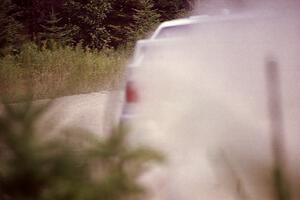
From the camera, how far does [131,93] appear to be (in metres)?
4.67

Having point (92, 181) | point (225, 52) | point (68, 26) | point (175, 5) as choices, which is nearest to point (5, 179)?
point (92, 181)

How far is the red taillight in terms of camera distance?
4.61 meters

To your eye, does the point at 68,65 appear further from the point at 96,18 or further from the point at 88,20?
the point at 96,18

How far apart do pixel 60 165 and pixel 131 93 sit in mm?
2464

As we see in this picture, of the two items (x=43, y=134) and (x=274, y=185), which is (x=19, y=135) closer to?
(x=43, y=134)

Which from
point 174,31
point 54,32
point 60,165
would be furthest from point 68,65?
point 60,165

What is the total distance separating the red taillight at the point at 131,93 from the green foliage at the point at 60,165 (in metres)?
2.24

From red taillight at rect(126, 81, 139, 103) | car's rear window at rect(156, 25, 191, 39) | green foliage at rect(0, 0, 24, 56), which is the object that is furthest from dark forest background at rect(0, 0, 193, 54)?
red taillight at rect(126, 81, 139, 103)

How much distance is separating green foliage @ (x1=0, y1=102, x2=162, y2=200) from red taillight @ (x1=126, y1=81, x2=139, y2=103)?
7.35ft

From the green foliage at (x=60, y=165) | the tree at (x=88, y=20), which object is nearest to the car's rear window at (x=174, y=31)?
the green foliage at (x=60, y=165)

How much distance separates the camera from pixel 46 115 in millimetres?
2488

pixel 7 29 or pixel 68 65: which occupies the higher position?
pixel 7 29

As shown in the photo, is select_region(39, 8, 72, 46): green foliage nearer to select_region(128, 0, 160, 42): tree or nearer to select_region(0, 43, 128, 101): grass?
select_region(0, 43, 128, 101): grass

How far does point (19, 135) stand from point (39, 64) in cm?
1231
